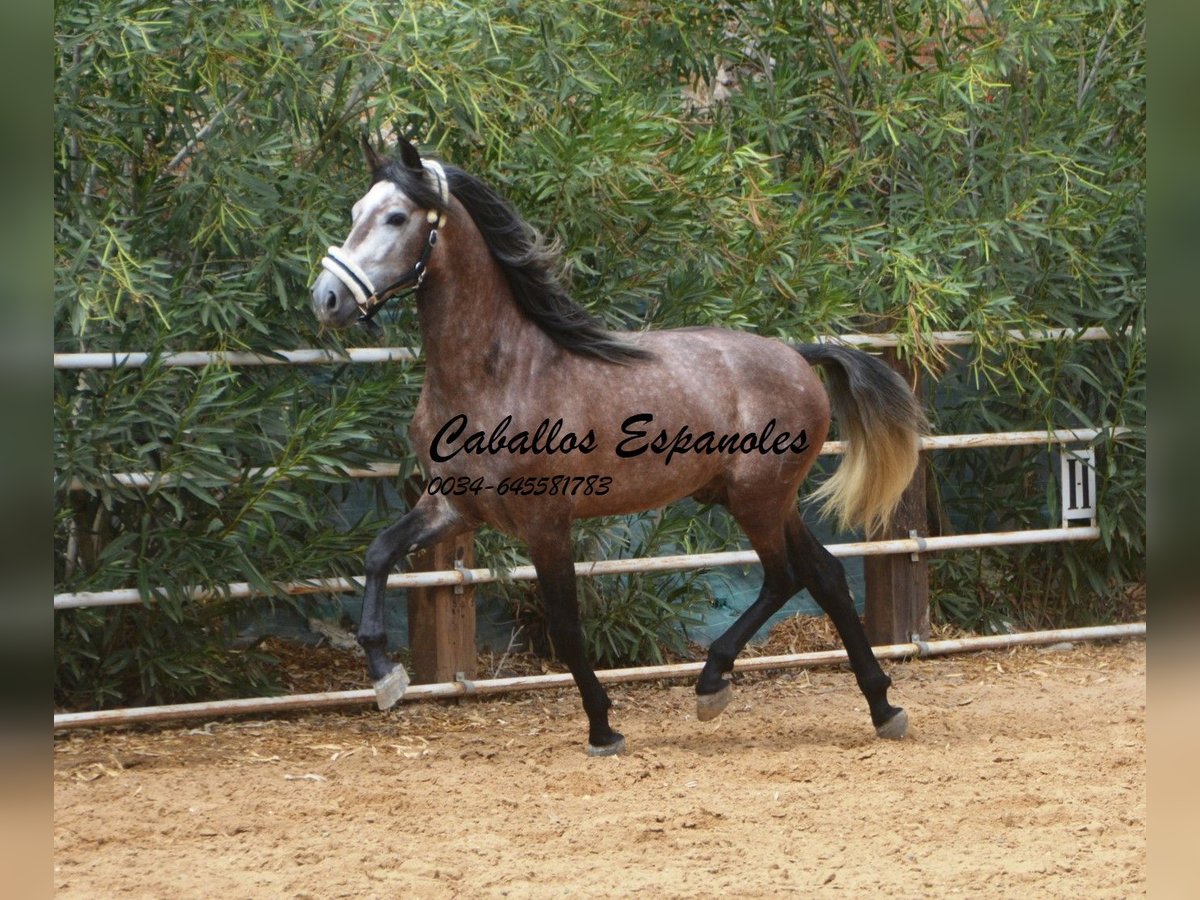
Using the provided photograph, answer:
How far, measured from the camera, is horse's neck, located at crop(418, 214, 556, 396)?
11.5 ft

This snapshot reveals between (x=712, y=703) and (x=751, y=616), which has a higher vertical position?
(x=751, y=616)

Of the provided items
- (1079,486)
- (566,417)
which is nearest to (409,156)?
(566,417)

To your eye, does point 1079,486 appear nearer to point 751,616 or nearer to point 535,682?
point 751,616

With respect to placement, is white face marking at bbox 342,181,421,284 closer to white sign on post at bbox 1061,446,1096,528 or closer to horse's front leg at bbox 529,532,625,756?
horse's front leg at bbox 529,532,625,756

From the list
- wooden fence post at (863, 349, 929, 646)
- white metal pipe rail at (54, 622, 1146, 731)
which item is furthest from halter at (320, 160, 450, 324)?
wooden fence post at (863, 349, 929, 646)

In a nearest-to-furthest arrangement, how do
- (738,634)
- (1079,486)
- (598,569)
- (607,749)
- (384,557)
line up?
(384,557), (607,749), (738,634), (598,569), (1079,486)

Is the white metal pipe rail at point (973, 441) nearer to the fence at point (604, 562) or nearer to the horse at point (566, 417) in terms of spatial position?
the fence at point (604, 562)

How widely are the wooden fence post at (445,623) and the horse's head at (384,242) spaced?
4.21 feet

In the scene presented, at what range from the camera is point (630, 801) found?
331 cm

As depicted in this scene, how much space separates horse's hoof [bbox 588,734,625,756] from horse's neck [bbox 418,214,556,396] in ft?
3.66

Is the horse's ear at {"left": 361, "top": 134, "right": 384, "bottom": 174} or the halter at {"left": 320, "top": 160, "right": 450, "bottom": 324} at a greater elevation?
the horse's ear at {"left": 361, "top": 134, "right": 384, "bottom": 174}

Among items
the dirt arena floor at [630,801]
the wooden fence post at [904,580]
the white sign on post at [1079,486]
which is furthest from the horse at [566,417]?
the white sign on post at [1079,486]

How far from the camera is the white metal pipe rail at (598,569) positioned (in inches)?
151

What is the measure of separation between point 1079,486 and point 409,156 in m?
3.37
